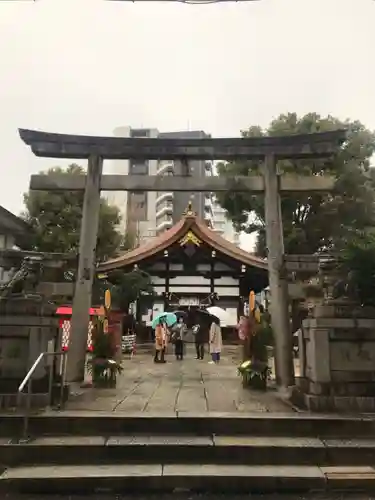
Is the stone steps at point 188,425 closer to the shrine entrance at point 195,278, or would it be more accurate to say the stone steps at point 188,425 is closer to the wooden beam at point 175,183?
the wooden beam at point 175,183

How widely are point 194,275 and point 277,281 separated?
15004 mm

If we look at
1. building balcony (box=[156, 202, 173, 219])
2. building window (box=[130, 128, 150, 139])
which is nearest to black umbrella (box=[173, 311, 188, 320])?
building balcony (box=[156, 202, 173, 219])

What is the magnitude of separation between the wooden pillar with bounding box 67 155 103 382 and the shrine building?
12.8 m

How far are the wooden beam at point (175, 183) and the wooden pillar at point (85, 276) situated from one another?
0.24 metres

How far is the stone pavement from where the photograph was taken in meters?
6.75

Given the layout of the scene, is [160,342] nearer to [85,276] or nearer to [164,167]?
[85,276]

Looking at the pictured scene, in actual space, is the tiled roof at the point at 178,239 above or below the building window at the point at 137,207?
below

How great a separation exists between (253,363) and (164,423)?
3794mm

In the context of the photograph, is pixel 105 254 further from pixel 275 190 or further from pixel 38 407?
pixel 38 407

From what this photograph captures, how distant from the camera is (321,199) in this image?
24.0 m

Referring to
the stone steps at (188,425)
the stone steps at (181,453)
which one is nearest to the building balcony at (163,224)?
the stone steps at (188,425)

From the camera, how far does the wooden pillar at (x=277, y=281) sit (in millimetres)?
9297

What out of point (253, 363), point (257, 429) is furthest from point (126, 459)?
point (253, 363)

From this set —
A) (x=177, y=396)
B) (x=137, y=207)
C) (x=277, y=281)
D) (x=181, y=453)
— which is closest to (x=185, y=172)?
(x=277, y=281)
